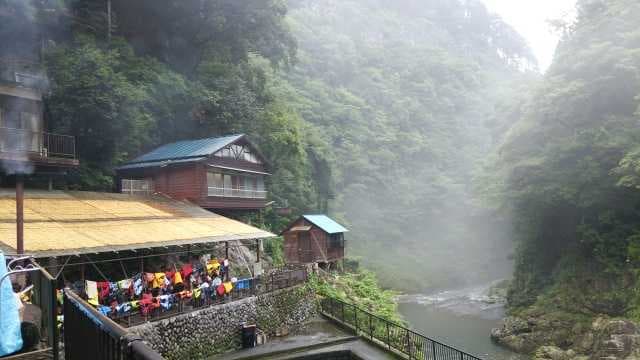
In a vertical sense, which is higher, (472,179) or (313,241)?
(472,179)

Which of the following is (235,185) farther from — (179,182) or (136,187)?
(136,187)

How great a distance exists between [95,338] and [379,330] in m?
18.0

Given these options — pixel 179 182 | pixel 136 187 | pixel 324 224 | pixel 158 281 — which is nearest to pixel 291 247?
pixel 324 224

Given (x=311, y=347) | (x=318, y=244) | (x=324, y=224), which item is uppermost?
(x=324, y=224)

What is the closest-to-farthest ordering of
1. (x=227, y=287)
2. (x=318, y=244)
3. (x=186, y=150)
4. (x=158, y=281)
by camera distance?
(x=158, y=281) → (x=227, y=287) → (x=186, y=150) → (x=318, y=244)

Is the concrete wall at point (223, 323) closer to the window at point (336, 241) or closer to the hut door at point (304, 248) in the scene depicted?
the hut door at point (304, 248)

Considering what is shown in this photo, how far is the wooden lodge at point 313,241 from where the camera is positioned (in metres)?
33.4

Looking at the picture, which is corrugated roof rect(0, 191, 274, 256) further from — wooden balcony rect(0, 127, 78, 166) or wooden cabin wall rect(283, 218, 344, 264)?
wooden cabin wall rect(283, 218, 344, 264)

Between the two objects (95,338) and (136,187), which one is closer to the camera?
(95,338)

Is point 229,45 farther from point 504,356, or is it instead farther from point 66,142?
point 504,356

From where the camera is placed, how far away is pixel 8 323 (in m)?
5.69

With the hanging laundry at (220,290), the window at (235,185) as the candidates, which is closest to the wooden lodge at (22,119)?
the window at (235,185)

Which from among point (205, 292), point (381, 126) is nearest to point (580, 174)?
point (205, 292)

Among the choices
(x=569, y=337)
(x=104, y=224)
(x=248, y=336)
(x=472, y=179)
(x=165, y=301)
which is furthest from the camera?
(x=472, y=179)
